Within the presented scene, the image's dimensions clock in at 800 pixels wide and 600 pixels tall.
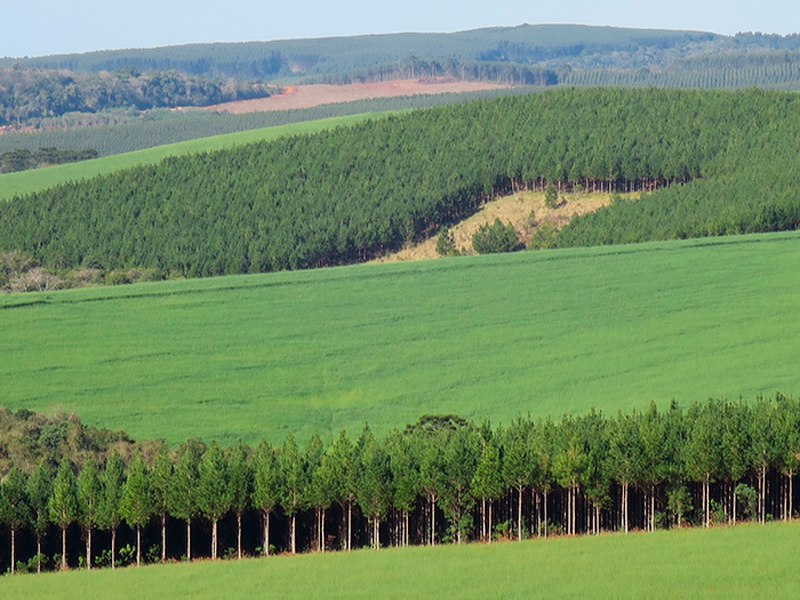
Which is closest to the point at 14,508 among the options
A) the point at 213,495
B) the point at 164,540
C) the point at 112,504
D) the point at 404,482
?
the point at 112,504

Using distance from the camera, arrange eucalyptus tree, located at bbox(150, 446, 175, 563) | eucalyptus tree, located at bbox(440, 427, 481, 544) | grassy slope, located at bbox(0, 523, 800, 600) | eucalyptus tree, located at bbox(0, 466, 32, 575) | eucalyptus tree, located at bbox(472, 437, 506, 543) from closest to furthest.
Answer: grassy slope, located at bbox(0, 523, 800, 600), eucalyptus tree, located at bbox(0, 466, 32, 575), eucalyptus tree, located at bbox(150, 446, 175, 563), eucalyptus tree, located at bbox(472, 437, 506, 543), eucalyptus tree, located at bbox(440, 427, 481, 544)

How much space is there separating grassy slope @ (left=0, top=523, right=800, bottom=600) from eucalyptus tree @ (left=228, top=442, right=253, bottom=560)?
3883mm

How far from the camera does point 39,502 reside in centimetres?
5222

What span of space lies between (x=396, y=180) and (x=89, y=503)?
328 ft

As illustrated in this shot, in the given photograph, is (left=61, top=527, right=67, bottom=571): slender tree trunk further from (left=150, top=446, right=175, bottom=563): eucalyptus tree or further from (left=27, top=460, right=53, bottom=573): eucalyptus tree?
(left=150, top=446, right=175, bottom=563): eucalyptus tree

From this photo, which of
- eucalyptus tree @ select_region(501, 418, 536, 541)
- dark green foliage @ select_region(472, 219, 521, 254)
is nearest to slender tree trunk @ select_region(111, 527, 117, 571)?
eucalyptus tree @ select_region(501, 418, 536, 541)

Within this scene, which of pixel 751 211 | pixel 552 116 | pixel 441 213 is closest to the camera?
pixel 751 211

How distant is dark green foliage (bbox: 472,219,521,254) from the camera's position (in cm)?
12725

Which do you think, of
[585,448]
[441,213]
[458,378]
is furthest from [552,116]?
[585,448]

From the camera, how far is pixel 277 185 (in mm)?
151750

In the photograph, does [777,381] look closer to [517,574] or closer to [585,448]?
[585,448]

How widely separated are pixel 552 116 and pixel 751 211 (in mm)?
50718

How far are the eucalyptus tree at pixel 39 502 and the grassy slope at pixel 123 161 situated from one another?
109 meters

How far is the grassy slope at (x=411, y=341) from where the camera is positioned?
71125mm
